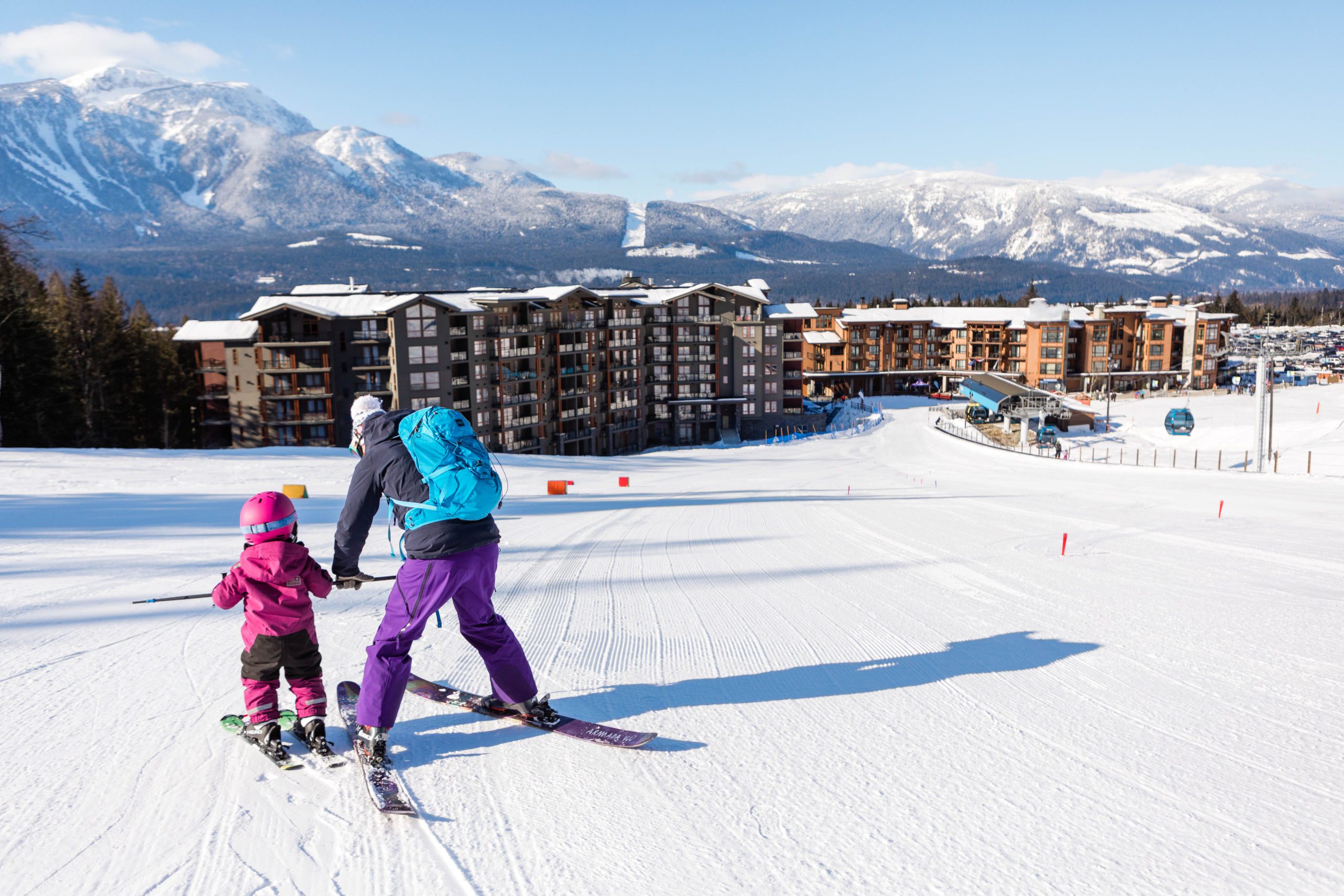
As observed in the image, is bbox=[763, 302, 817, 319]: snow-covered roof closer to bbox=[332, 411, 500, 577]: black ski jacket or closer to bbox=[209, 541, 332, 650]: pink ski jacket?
bbox=[332, 411, 500, 577]: black ski jacket

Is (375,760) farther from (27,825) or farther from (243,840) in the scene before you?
(27,825)

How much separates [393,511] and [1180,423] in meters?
60.4

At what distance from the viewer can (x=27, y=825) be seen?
3168mm

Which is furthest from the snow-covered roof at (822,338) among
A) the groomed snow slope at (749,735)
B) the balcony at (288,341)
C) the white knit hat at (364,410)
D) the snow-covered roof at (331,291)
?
the white knit hat at (364,410)

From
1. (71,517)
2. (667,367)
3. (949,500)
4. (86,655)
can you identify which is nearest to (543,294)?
(667,367)

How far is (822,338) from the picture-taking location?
9619 centimetres

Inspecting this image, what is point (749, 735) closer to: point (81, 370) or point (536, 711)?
point (536, 711)

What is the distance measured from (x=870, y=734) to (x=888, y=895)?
1378 mm

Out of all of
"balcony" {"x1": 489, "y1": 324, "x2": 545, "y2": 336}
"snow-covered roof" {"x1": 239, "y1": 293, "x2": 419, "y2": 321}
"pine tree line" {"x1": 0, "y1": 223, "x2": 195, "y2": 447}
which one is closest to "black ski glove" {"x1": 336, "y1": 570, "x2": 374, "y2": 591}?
"pine tree line" {"x1": 0, "y1": 223, "x2": 195, "y2": 447}

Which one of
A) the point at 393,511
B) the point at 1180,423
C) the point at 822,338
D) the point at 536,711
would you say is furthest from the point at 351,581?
the point at 822,338

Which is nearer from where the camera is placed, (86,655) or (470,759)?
(470,759)

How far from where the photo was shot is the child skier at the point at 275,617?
3832mm

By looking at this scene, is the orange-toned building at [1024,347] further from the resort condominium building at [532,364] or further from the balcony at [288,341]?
the balcony at [288,341]

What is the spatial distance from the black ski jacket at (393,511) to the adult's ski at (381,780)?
0.84 metres
